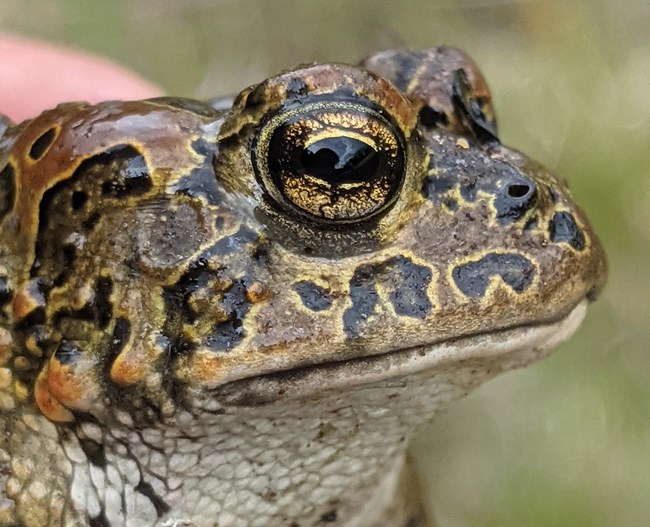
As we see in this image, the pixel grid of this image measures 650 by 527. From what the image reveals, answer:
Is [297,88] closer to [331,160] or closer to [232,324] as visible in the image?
[331,160]

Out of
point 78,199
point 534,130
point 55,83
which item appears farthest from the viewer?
point 534,130

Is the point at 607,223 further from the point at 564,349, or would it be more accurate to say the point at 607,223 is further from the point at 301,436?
the point at 301,436

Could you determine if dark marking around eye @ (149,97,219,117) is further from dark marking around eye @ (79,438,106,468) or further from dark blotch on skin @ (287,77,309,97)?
dark marking around eye @ (79,438,106,468)

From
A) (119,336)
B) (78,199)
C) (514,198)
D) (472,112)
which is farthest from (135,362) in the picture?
(472,112)

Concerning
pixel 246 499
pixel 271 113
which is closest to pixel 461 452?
pixel 246 499

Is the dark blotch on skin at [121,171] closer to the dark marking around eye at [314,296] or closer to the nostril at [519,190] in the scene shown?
the dark marking around eye at [314,296]

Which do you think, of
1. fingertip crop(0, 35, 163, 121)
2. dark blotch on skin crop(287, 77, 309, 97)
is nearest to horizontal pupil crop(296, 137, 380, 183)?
dark blotch on skin crop(287, 77, 309, 97)
